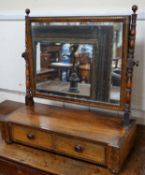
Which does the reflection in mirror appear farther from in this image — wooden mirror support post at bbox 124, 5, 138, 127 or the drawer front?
the drawer front

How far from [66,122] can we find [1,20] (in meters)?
0.78

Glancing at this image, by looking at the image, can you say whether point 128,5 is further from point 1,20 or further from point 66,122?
point 1,20

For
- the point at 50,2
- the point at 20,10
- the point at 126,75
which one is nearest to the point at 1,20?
the point at 20,10

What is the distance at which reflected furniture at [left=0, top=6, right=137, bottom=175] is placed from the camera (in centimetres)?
93

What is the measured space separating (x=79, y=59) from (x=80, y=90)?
0.14 m

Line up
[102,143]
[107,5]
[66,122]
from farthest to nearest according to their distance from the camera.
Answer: [107,5], [66,122], [102,143]

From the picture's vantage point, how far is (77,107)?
1.33 meters

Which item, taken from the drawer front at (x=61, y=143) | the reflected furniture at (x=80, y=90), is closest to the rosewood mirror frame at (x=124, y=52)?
the reflected furniture at (x=80, y=90)

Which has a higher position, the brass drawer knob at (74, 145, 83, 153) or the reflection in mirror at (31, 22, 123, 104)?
the reflection in mirror at (31, 22, 123, 104)

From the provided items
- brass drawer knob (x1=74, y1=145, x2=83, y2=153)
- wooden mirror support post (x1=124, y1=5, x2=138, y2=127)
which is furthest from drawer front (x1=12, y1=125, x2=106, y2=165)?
wooden mirror support post (x1=124, y1=5, x2=138, y2=127)

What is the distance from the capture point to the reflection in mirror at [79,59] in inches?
39.2

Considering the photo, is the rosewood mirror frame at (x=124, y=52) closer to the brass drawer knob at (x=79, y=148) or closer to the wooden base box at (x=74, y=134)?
the wooden base box at (x=74, y=134)

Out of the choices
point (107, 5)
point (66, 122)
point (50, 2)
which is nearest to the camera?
point (66, 122)

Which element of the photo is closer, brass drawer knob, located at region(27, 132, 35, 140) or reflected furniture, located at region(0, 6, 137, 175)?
reflected furniture, located at region(0, 6, 137, 175)
